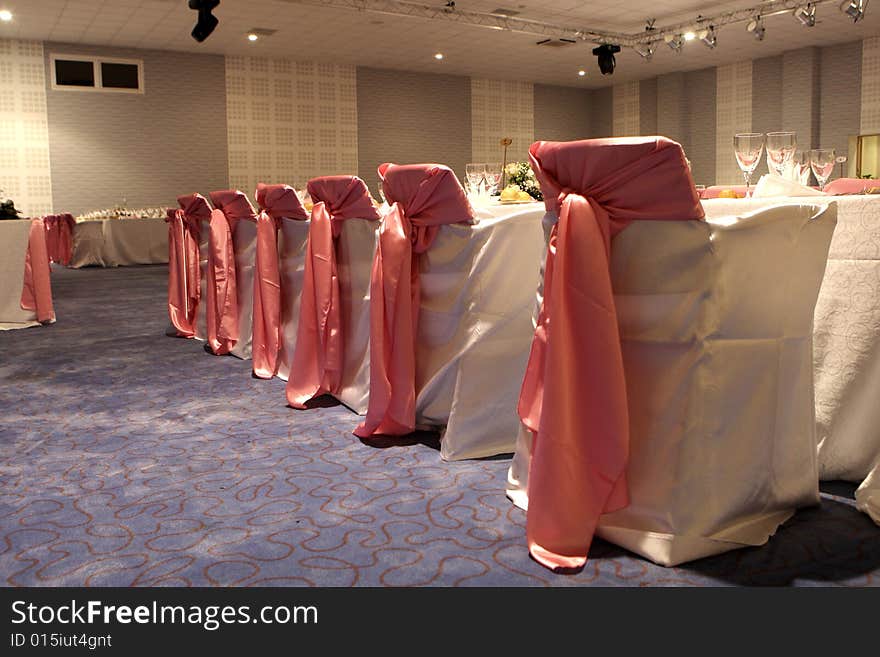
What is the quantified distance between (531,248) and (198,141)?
12.5 meters

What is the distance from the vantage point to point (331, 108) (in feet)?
48.5

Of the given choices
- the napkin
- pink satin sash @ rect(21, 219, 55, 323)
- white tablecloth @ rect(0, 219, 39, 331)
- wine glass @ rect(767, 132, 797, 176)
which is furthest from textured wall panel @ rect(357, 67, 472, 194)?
the napkin

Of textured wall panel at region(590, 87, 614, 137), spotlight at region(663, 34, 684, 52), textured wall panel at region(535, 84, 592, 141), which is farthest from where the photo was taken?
textured wall panel at region(590, 87, 614, 137)

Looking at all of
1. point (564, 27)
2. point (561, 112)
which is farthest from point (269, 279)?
point (561, 112)

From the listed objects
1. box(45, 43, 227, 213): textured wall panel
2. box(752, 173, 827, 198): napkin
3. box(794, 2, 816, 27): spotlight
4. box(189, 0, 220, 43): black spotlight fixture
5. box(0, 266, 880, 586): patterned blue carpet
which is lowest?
box(0, 266, 880, 586): patterned blue carpet

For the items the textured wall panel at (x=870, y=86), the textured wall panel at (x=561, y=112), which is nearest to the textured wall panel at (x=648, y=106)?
the textured wall panel at (x=561, y=112)

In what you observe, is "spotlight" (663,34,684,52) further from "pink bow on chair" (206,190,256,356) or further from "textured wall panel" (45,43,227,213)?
"pink bow on chair" (206,190,256,356)

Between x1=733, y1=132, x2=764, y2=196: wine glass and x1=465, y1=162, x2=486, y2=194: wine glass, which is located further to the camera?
x1=465, y1=162, x2=486, y2=194: wine glass

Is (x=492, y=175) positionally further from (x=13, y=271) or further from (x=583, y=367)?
(x=13, y=271)

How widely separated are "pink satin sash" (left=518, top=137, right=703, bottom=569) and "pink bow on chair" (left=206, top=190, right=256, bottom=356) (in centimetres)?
279

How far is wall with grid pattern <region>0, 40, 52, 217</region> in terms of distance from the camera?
12375mm

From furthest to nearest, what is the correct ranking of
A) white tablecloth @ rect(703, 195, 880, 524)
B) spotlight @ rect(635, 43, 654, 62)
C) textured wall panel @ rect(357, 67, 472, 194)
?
textured wall panel @ rect(357, 67, 472, 194) → spotlight @ rect(635, 43, 654, 62) → white tablecloth @ rect(703, 195, 880, 524)
